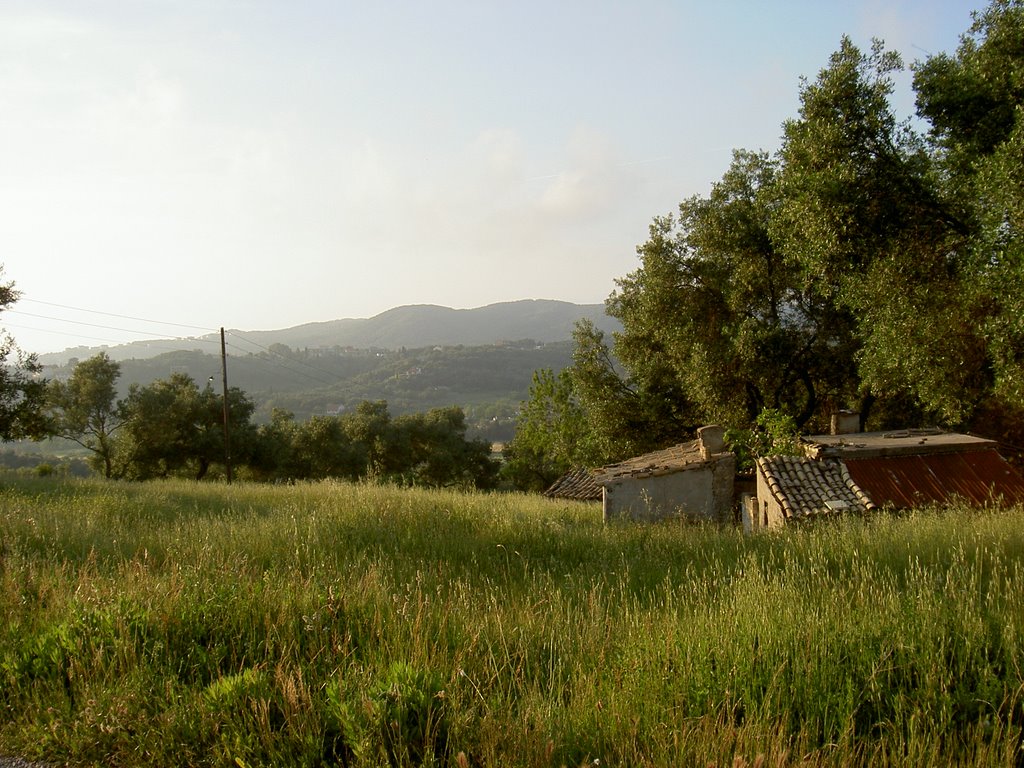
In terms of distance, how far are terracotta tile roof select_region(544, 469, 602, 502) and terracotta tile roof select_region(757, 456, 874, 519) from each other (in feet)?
31.7

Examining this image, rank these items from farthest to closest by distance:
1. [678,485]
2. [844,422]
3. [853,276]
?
1. [844,422]
2. [678,485]
3. [853,276]

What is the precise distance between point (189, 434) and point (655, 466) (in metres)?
30.5

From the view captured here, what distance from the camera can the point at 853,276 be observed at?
15.0 m

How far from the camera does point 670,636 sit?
423 cm

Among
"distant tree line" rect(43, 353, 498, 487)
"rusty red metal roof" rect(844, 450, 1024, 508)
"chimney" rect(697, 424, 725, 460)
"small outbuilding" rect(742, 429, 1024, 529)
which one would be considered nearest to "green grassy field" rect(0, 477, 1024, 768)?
"small outbuilding" rect(742, 429, 1024, 529)

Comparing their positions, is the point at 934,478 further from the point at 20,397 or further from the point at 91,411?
the point at 91,411

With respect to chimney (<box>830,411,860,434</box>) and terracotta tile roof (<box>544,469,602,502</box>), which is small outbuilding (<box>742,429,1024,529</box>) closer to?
chimney (<box>830,411,860,434</box>)

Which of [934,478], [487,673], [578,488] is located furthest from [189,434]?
[487,673]

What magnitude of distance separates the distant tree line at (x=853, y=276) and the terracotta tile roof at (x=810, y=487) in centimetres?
251

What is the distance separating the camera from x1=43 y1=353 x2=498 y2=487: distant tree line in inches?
1480

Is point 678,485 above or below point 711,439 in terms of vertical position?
below

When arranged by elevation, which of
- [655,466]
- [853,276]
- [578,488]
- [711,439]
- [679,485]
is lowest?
[578,488]

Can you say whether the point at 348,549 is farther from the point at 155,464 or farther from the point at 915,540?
the point at 155,464

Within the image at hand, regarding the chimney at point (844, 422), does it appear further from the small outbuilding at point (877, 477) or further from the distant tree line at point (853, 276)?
the small outbuilding at point (877, 477)
